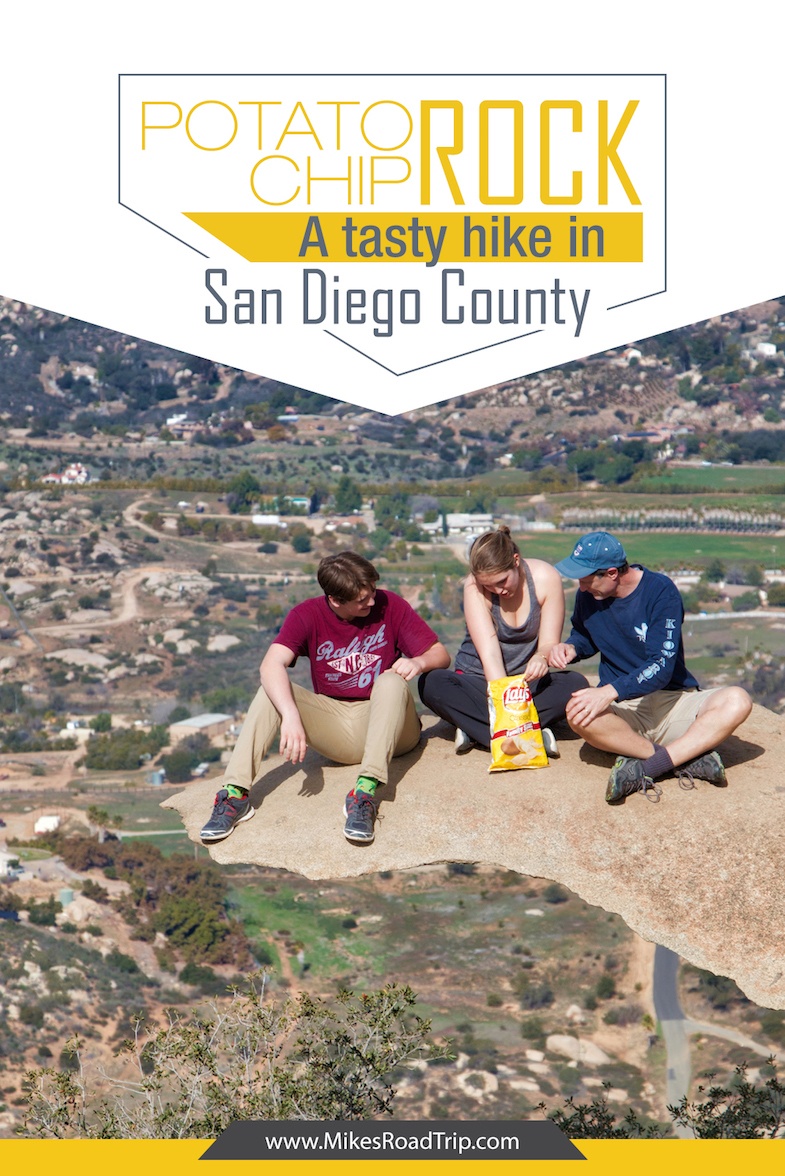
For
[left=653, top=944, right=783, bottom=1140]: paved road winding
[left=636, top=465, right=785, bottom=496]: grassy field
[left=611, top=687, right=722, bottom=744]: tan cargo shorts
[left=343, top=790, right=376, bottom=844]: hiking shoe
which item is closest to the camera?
[left=343, top=790, right=376, bottom=844]: hiking shoe

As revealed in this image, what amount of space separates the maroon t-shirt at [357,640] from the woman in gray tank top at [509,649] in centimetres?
24

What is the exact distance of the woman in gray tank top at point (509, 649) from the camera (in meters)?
6.22

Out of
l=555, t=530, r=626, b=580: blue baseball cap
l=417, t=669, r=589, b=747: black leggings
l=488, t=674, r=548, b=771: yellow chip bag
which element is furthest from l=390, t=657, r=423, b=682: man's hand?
l=555, t=530, r=626, b=580: blue baseball cap

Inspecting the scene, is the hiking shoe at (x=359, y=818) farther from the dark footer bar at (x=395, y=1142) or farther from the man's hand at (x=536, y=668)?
the dark footer bar at (x=395, y=1142)

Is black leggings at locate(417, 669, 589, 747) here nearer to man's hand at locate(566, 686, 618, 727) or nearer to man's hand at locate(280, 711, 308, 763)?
man's hand at locate(566, 686, 618, 727)

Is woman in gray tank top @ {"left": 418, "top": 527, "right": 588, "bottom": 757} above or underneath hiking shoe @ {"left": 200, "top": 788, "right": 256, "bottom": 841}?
above

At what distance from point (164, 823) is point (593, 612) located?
233 feet

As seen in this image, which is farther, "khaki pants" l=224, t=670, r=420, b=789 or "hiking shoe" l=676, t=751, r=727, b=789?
"hiking shoe" l=676, t=751, r=727, b=789

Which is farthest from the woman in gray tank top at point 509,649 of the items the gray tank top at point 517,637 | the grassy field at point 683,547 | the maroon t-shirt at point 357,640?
the grassy field at point 683,547

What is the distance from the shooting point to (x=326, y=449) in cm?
11175

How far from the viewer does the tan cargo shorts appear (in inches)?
244

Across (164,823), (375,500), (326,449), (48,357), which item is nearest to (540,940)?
(164,823)

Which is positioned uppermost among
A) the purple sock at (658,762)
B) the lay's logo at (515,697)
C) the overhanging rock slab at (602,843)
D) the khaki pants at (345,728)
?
the lay's logo at (515,697)

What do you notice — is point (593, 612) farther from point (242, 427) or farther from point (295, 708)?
point (242, 427)
